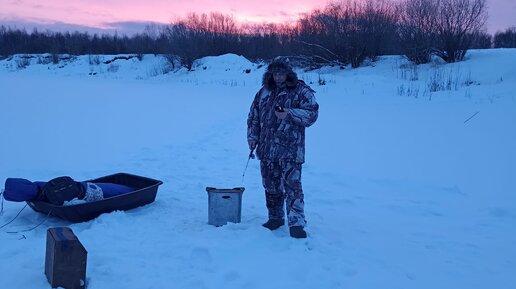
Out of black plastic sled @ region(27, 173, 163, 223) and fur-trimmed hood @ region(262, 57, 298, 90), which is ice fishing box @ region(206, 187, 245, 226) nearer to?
black plastic sled @ region(27, 173, 163, 223)

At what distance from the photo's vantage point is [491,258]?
3922mm

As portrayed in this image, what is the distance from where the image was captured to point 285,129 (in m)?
3.94

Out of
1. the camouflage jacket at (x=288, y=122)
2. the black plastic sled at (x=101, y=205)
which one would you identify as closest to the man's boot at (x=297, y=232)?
the camouflage jacket at (x=288, y=122)

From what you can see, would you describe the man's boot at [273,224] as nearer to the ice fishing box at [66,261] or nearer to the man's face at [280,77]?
the man's face at [280,77]

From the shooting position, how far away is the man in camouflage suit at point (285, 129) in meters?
3.88

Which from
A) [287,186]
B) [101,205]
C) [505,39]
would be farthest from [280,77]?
[505,39]

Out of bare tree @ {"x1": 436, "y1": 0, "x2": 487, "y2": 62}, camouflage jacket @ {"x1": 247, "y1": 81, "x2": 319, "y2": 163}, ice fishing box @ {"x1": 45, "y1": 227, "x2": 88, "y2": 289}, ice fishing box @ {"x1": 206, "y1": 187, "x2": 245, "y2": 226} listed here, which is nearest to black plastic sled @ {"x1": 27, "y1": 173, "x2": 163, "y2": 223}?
ice fishing box @ {"x1": 206, "y1": 187, "x2": 245, "y2": 226}

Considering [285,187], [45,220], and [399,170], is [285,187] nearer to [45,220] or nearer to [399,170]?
[45,220]

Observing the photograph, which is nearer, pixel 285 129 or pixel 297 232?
pixel 285 129

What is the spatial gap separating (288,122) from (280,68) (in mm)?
445

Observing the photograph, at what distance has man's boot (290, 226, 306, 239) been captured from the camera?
405 cm

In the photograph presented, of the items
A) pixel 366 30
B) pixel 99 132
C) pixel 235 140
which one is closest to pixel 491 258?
pixel 235 140

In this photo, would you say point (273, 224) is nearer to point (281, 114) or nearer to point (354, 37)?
point (281, 114)

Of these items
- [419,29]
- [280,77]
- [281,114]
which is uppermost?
[419,29]
